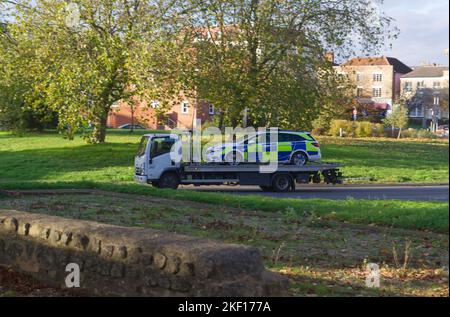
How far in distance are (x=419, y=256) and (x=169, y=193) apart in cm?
979

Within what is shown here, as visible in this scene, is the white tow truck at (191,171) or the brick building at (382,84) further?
the brick building at (382,84)

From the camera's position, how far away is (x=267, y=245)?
1082cm

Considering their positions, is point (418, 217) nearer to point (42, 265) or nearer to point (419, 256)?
point (419, 256)

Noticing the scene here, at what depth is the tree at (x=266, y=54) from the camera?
30297 millimetres

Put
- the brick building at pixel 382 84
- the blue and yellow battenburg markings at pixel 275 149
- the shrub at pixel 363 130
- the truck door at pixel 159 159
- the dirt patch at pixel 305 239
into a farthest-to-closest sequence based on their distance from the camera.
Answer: the brick building at pixel 382 84 → the shrub at pixel 363 130 → the blue and yellow battenburg markings at pixel 275 149 → the truck door at pixel 159 159 → the dirt patch at pixel 305 239

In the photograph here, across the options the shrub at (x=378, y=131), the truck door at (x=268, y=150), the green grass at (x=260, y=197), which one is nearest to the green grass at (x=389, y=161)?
the green grass at (x=260, y=197)

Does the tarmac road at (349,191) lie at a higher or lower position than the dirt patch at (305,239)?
lower

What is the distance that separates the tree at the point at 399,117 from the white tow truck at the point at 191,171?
37.4 metres

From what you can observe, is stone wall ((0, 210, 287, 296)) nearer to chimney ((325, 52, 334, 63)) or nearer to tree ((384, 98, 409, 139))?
chimney ((325, 52, 334, 63))

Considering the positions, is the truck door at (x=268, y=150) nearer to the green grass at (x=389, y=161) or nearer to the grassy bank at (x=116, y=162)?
the grassy bank at (x=116, y=162)

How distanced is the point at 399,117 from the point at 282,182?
3799cm

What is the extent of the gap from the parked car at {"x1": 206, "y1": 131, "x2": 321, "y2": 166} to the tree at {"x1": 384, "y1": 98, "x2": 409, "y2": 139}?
34775 mm

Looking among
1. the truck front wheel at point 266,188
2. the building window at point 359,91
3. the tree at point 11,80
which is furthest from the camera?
the building window at point 359,91

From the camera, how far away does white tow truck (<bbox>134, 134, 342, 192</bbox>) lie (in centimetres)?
2253
